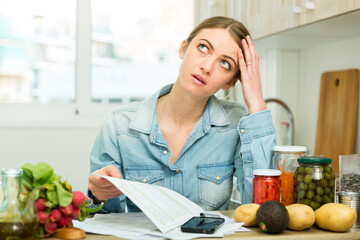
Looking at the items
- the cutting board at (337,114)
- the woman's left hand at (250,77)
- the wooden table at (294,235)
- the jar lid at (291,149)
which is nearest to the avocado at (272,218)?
the wooden table at (294,235)

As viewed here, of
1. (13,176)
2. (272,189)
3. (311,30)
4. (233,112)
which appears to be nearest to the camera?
(13,176)

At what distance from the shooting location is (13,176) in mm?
802

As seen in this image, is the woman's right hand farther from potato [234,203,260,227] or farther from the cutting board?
the cutting board

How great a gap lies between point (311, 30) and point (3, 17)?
1.94 metres

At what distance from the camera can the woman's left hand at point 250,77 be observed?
1349mm

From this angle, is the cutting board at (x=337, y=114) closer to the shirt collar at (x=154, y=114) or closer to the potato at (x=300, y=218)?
the shirt collar at (x=154, y=114)

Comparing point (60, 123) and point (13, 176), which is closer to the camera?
point (13, 176)

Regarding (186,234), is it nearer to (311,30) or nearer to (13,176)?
(13,176)

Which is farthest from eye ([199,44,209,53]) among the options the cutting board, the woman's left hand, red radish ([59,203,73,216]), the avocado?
the cutting board

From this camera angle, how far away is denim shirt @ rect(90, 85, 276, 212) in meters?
1.30

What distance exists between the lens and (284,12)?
1.87 m

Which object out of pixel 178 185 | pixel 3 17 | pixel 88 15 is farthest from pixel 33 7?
pixel 178 185

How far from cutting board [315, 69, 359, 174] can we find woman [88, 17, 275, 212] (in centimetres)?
75

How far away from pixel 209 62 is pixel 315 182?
454 millimetres
